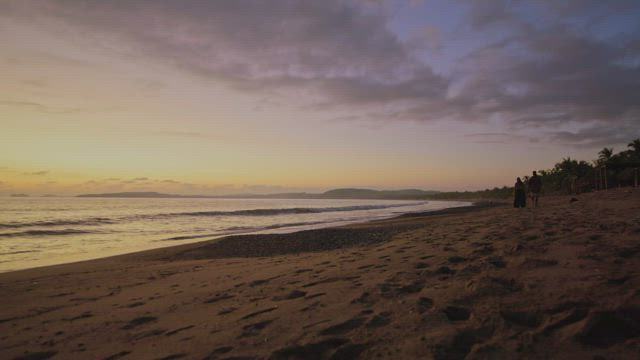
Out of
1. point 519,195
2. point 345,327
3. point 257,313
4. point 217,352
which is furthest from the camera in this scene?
point 519,195

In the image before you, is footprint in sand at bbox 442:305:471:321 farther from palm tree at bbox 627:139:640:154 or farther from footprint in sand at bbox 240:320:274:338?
palm tree at bbox 627:139:640:154

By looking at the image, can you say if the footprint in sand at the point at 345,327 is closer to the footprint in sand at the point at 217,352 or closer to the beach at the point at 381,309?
the beach at the point at 381,309

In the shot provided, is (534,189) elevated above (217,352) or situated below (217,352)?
above

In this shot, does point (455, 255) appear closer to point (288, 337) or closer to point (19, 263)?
point (288, 337)

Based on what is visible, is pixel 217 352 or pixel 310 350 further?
pixel 217 352

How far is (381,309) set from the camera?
396 cm

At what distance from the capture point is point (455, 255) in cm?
612

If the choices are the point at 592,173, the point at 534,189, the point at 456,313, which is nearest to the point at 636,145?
the point at 592,173

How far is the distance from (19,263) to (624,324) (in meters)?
14.5

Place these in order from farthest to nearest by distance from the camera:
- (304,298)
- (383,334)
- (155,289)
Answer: (155,289)
(304,298)
(383,334)

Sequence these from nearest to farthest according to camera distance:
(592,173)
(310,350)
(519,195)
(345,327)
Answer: (310,350) < (345,327) < (519,195) < (592,173)

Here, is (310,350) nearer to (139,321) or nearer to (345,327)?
(345,327)

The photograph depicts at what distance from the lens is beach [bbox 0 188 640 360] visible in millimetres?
3109

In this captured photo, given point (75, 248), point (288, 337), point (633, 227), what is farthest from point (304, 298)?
point (75, 248)
